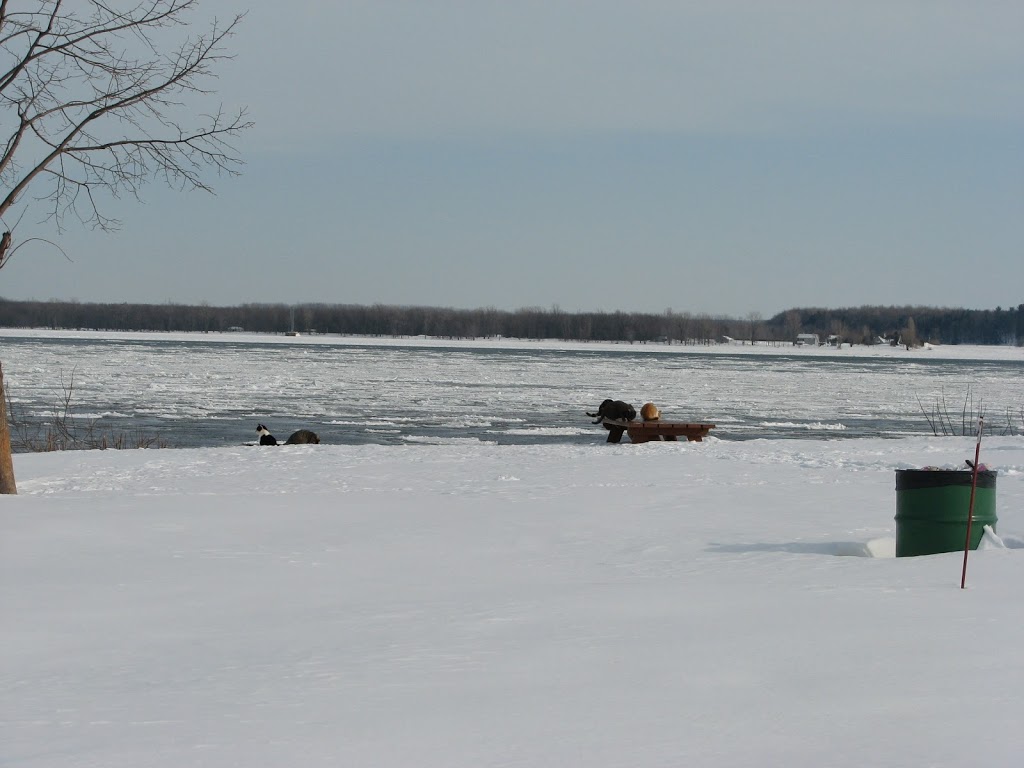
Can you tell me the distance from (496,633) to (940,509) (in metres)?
3.59

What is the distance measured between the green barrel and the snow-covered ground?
13.2 inches

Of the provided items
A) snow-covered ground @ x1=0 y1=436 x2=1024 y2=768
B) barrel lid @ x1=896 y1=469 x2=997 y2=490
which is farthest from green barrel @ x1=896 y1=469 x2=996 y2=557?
snow-covered ground @ x1=0 y1=436 x2=1024 y2=768

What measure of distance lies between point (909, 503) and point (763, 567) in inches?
48.1

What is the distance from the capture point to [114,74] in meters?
11.1

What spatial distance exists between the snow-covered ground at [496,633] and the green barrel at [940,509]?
33 cm

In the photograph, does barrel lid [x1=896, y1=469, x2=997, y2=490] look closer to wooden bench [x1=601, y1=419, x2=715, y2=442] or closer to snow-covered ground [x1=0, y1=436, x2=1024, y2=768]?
snow-covered ground [x1=0, y1=436, x2=1024, y2=768]

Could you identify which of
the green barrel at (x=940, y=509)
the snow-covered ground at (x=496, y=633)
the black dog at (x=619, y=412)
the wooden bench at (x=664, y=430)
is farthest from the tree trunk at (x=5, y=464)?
the black dog at (x=619, y=412)

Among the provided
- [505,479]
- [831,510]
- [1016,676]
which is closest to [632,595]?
[1016,676]

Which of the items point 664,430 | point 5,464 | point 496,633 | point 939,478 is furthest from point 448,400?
point 496,633

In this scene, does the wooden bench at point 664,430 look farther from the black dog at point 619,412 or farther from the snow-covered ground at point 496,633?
the snow-covered ground at point 496,633

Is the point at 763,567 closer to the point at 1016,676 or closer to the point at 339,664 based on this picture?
the point at 1016,676

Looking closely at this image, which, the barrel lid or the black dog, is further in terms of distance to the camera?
the black dog

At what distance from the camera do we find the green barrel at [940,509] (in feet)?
24.3

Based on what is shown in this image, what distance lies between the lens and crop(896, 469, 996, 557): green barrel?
7.42 m
